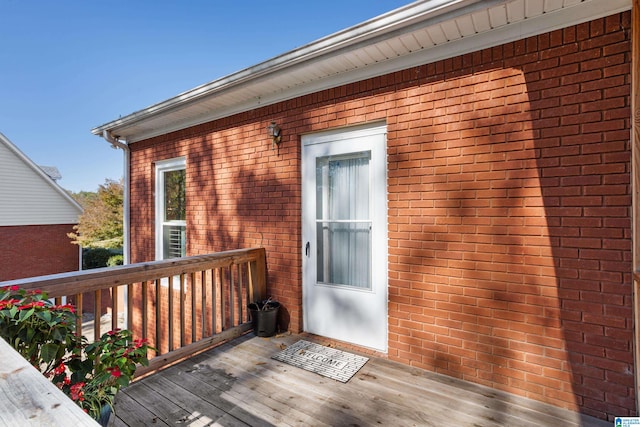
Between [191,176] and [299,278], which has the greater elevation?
[191,176]

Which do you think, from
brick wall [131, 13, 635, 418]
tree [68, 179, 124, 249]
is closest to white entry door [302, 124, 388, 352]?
brick wall [131, 13, 635, 418]

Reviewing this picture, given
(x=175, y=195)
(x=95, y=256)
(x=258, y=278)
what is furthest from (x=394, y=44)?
(x=95, y=256)

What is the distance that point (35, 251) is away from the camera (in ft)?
40.0

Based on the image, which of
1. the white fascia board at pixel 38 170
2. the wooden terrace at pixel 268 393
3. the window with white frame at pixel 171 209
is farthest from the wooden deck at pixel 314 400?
the white fascia board at pixel 38 170

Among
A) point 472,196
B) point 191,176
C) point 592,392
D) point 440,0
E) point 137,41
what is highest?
point 137,41

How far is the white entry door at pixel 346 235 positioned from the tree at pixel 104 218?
11.5 meters

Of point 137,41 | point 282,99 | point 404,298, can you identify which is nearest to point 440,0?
point 282,99

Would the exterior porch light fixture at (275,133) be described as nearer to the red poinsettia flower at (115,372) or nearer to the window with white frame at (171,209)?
the window with white frame at (171,209)

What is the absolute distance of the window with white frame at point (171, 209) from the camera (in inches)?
187

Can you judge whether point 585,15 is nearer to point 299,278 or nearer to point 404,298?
point 404,298

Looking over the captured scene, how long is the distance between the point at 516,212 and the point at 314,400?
78.7 inches

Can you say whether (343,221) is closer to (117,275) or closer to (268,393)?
(268,393)

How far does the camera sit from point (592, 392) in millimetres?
2004

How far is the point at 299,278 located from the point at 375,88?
2.10 metres
